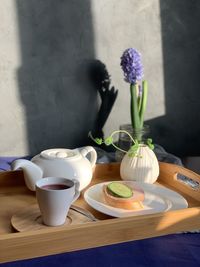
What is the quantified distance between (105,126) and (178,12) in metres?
0.63

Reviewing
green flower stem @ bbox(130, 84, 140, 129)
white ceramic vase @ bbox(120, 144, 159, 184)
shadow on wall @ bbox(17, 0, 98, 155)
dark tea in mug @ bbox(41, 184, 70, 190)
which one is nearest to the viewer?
dark tea in mug @ bbox(41, 184, 70, 190)

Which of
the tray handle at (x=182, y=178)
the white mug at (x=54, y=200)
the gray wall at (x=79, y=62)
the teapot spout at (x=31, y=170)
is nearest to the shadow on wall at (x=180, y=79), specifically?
the gray wall at (x=79, y=62)

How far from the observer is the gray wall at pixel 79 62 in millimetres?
1616

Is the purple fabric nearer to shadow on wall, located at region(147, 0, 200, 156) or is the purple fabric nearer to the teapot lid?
the teapot lid

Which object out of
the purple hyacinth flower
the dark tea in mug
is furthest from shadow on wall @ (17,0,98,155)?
the dark tea in mug

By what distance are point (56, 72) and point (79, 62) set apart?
4.4 inches

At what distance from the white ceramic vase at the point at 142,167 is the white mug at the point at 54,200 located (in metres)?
0.27

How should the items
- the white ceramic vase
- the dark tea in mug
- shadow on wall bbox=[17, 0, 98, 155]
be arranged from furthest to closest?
shadow on wall bbox=[17, 0, 98, 155]
the white ceramic vase
the dark tea in mug

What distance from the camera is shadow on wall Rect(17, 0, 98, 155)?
1616 millimetres

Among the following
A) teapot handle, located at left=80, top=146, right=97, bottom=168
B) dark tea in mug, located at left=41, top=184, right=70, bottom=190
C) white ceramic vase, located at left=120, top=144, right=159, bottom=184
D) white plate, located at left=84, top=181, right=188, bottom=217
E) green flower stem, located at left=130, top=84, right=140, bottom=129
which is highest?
green flower stem, located at left=130, top=84, right=140, bottom=129

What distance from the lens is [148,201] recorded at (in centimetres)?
84

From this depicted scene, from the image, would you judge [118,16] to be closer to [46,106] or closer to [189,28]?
[189,28]

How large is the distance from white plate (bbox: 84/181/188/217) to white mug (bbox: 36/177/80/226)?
106 millimetres

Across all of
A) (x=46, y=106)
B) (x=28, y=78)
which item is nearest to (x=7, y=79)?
(x=28, y=78)
